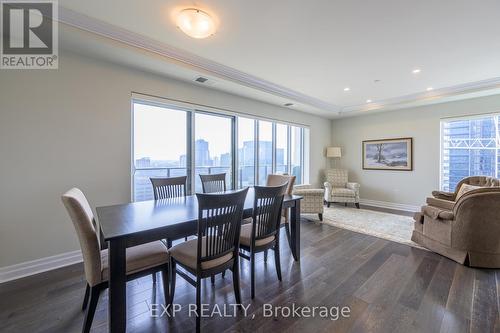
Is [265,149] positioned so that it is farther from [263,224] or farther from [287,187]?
[263,224]

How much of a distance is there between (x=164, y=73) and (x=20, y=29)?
1.49 meters

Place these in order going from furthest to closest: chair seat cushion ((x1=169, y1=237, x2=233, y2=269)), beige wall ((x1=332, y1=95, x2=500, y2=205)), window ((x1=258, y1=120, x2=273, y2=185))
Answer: window ((x1=258, y1=120, x2=273, y2=185)), beige wall ((x1=332, y1=95, x2=500, y2=205)), chair seat cushion ((x1=169, y1=237, x2=233, y2=269))

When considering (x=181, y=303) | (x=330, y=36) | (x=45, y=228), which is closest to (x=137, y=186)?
(x=45, y=228)

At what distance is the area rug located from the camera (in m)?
3.66

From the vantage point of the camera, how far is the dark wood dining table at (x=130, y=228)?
1452 mm

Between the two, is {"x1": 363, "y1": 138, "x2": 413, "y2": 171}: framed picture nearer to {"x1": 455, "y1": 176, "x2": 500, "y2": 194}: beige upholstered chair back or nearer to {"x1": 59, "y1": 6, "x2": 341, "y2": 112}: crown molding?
{"x1": 455, "y1": 176, "x2": 500, "y2": 194}: beige upholstered chair back

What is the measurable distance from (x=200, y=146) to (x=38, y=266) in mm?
2635

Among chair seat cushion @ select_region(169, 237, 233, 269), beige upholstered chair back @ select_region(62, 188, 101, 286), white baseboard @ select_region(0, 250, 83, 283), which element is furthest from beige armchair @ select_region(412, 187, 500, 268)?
white baseboard @ select_region(0, 250, 83, 283)

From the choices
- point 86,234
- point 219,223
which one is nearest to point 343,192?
point 219,223

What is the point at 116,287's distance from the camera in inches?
57.6

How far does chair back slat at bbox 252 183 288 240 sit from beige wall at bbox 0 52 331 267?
2054 millimetres

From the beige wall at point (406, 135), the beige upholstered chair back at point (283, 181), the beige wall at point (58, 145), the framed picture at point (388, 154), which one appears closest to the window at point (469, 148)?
the beige wall at point (406, 135)

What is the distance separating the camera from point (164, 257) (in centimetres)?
180

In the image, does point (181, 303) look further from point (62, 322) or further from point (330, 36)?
point (330, 36)
